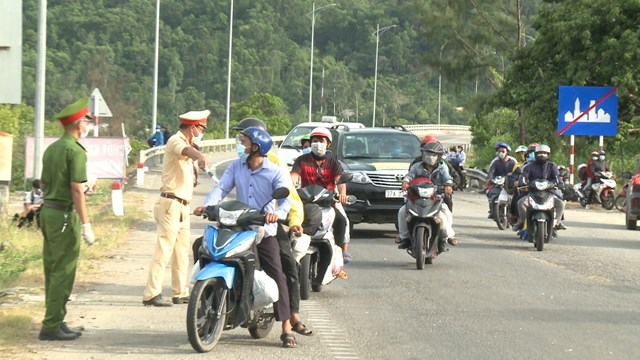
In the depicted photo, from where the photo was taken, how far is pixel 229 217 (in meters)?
8.67

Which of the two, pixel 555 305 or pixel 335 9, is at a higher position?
pixel 335 9

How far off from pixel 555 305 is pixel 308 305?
248 cm

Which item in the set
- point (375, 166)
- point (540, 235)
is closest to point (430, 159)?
point (540, 235)

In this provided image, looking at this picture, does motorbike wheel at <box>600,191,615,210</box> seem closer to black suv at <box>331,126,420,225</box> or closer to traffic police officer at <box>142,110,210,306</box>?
black suv at <box>331,126,420,225</box>

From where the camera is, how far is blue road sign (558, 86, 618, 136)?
1267 inches

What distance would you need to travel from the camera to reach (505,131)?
203 feet

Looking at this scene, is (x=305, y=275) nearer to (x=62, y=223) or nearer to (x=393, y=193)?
(x=62, y=223)

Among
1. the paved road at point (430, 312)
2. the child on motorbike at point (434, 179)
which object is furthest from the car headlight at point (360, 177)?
the child on motorbike at point (434, 179)

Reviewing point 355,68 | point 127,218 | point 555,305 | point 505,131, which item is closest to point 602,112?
point 127,218

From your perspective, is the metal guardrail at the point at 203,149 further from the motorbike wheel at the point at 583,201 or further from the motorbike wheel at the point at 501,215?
the motorbike wheel at the point at 501,215

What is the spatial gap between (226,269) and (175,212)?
274 centimetres

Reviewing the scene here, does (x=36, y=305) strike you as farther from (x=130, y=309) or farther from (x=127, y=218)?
(x=127, y=218)

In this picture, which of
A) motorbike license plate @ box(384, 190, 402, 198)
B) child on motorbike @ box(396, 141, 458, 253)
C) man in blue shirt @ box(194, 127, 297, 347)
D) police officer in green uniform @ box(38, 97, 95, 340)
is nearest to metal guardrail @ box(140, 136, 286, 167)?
motorbike license plate @ box(384, 190, 402, 198)

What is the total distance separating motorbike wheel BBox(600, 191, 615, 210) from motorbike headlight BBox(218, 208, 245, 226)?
72.4 feet
